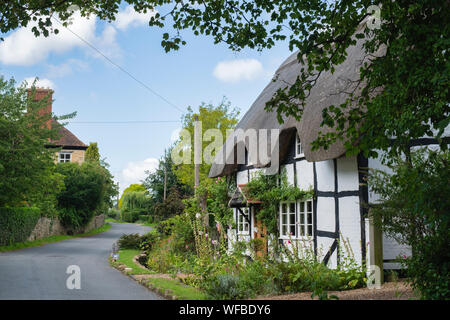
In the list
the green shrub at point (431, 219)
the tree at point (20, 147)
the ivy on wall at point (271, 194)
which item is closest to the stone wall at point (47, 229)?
the tree at point (20, 147)

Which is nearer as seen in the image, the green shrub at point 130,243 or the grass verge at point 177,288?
the grass verge at point 177,288

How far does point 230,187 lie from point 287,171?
14.2 feet

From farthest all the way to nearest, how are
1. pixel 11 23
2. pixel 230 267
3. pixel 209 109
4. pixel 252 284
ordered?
pixel 209 109 → pixel 230 267 → pixel 252 284 → pixel 11 23

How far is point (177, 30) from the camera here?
680cm

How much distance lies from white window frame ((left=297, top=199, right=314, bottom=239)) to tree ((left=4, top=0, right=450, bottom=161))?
4.54m

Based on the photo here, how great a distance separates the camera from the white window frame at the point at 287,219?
11555mm

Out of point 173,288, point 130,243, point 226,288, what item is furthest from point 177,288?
point 130,243

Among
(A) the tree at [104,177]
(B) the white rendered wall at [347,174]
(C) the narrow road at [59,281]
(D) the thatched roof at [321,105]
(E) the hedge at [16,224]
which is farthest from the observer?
(A) the tree at [104,177]

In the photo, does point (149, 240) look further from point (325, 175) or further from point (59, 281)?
point (325, 175)

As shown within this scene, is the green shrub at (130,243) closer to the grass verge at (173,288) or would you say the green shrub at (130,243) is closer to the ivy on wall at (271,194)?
the grass verge at (173,288)

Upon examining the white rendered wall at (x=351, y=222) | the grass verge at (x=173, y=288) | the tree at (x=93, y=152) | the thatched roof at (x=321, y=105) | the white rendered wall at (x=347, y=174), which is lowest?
the grass verge at (x=173, y=288)

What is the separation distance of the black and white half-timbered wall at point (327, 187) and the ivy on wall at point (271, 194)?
7.2 inches
